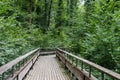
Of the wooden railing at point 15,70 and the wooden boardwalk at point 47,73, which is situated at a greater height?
the wooden railing at point 15,70

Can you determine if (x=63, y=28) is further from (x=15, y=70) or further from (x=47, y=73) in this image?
(x=15, y=70)

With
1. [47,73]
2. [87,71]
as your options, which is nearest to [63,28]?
[47,73]

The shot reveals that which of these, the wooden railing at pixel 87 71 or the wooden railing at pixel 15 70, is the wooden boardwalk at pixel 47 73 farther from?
the wooden railing at pixel 87 71

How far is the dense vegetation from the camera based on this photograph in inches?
329

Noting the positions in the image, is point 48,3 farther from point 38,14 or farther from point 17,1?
point 17,1

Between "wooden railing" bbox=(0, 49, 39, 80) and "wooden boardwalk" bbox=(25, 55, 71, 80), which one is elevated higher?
"wooden railing" bbox=(0, 49, 39, 80)

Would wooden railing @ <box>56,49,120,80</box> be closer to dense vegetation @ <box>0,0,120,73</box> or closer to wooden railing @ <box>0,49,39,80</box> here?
dense vegetation @ <box>0,0,120,73</box>

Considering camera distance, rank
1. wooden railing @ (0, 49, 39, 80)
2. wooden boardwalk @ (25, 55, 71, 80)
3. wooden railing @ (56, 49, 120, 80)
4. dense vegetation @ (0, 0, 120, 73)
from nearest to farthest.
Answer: wooden railing @ (56, 49, 120, 80), wooden railing @ (0, 49, 39, 80), wooden boardwalk @ (25, 55, 71, 80), dense vegetation @ (0, 0, 120, 73)

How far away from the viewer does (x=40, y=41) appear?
72.2 feet

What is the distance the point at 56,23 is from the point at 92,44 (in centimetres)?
2191

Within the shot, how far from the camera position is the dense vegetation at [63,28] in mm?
8367

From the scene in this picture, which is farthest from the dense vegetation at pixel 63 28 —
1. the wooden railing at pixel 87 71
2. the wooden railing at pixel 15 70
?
the wooden railing at pixel 87 71

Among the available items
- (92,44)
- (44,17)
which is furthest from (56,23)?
(92,44)

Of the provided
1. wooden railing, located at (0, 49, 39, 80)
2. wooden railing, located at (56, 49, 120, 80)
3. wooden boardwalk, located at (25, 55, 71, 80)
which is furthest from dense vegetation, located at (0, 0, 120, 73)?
wooden railing, located at (56, 49, 120, 80)
